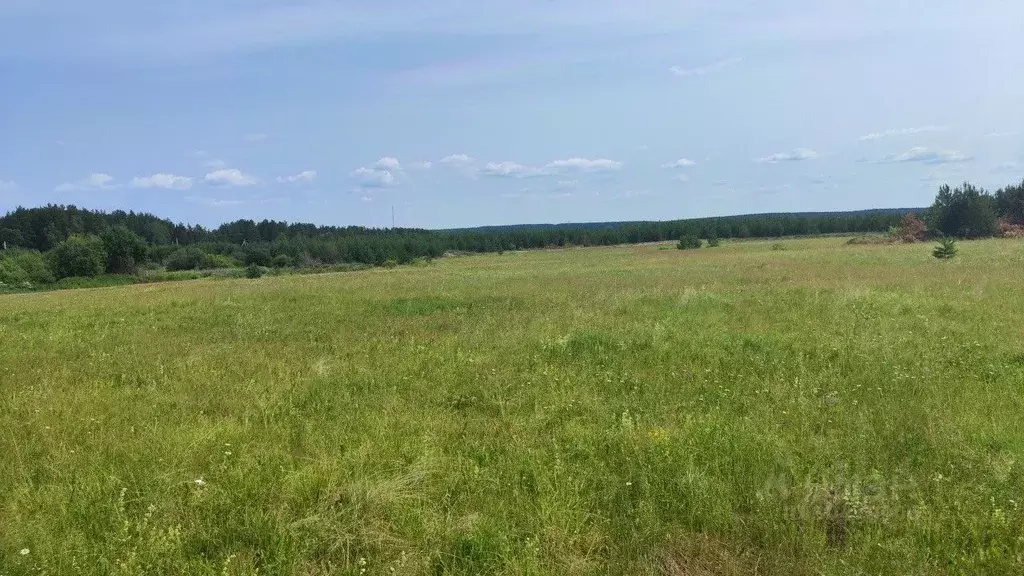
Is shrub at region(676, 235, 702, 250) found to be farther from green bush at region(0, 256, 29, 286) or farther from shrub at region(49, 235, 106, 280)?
green bush at region(0, 256, 29, 286)

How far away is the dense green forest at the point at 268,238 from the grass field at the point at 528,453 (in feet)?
210

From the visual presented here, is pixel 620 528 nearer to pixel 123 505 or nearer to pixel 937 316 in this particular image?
pixel 123 505

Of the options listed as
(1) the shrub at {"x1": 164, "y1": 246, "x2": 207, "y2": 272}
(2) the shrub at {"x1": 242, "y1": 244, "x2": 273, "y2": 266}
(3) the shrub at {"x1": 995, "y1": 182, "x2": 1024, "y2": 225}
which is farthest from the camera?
(2) the shrub at {"x1": 242, "y1": 244, "x2": 273, "y2": 266}

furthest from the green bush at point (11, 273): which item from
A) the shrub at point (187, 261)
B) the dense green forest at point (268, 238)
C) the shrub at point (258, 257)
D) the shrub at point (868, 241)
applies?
the shrub at point (868, 241)

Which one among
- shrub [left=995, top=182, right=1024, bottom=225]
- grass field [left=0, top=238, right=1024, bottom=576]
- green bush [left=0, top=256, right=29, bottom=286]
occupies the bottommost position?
grass field [left=0, top=238, right=1024, bottom=576]

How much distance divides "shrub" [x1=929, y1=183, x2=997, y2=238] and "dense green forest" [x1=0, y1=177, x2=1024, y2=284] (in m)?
0.09

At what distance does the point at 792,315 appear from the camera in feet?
41.3

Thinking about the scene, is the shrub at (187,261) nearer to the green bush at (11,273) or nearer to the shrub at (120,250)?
the shrub at (120,250)

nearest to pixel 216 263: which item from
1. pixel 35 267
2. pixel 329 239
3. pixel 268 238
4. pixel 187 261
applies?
pixel 187 261

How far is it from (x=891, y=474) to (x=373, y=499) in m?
3.92

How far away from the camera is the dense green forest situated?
7225 centimetres

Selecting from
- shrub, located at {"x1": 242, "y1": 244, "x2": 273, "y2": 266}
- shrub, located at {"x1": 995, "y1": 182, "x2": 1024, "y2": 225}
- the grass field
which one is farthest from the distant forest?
the grass field

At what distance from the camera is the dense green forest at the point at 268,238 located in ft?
237

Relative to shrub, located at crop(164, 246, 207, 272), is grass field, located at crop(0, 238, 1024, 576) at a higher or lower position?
lower
